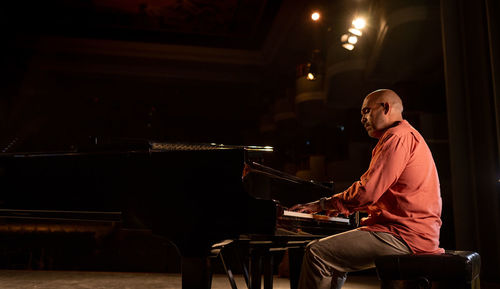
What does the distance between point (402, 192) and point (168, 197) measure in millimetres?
1097

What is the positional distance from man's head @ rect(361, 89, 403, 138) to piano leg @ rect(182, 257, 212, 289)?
1041 millimetres

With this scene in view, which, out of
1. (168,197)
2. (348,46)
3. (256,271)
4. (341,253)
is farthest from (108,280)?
(348,46)

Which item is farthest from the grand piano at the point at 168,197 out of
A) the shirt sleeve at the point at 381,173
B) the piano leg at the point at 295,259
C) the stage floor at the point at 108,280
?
the stage floor at the point at 108,280

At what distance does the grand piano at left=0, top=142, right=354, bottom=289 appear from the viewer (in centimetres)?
190

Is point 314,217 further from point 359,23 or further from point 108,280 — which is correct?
point 359,23

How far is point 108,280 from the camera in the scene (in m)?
4.96

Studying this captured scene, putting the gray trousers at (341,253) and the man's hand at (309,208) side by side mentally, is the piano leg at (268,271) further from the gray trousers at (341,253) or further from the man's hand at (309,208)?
the gray trousers at (341,253)

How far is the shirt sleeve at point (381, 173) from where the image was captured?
186 cm

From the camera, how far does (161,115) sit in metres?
9.66

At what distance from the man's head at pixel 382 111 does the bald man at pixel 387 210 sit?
51 millimetres

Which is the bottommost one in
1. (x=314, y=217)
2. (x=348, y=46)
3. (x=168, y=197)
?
(x=314, y=217)

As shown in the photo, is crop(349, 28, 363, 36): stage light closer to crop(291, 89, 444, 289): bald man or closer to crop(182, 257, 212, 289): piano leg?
crop(291, 89, 444, 289): bald man

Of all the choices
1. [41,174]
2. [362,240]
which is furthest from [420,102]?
[41,174]

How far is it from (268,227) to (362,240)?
43 cm
